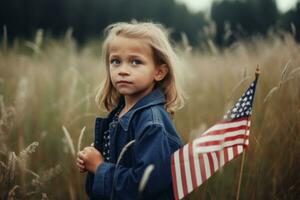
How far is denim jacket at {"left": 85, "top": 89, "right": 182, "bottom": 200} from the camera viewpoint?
5.12 feet

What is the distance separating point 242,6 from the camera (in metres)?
30.4

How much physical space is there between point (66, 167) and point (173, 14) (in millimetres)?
37847

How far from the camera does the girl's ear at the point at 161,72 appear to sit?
1919 millimetres

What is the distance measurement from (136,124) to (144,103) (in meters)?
0.11

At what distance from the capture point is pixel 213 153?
65.4 inches

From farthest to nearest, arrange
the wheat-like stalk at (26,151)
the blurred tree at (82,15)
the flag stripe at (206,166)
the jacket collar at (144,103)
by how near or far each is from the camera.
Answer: the blurred tree at (82,15) → the jacket collar at (144,103) → the flag stripe at (206,166) → the wheat-like stalk at (26,151)

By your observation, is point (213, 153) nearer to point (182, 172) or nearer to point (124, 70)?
point (182, 172)

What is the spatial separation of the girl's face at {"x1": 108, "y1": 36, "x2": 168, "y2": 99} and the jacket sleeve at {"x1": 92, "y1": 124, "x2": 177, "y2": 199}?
0.27 m

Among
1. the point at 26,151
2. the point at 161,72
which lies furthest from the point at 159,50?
the point at 26,151

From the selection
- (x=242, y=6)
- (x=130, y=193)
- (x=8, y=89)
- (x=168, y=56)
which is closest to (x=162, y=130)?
(x=130, y=193)

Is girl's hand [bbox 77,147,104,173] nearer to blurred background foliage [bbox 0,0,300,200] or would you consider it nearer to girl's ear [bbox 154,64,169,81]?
blurred background foliage [bbox 0,0,300,200]

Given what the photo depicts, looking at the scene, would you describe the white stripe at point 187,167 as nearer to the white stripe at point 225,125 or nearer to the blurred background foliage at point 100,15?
the white stripe at point 225,125

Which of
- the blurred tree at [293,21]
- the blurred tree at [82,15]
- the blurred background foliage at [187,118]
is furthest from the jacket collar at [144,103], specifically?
the blurred tree at [82,15]

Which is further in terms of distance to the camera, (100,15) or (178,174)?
(100,15)
